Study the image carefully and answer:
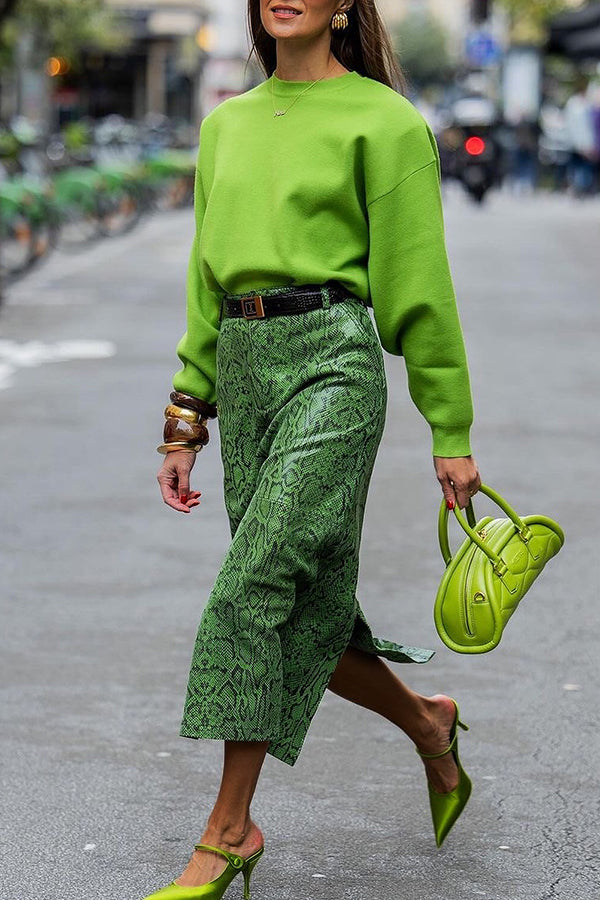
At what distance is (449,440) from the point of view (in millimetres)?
3463

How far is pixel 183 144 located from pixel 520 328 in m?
26.7

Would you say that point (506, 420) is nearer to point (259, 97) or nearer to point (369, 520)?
point (369, 520)

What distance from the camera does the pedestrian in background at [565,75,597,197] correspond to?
110 feet

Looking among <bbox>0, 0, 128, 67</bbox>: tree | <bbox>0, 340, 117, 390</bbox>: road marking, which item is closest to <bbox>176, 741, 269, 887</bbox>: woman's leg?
<bbox>0, 340, 117, 390</bbox>: road marking

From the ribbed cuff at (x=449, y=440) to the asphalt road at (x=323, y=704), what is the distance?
0.87 meters

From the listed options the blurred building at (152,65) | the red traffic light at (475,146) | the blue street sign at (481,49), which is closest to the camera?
the red traffic light at (475,146)

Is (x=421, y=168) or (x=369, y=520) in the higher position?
(x=421, y=168)

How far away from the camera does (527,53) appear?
4772cm

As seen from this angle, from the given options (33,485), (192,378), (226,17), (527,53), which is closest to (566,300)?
(33,485)

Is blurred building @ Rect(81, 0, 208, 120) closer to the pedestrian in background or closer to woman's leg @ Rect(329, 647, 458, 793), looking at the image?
the pedestrian in background

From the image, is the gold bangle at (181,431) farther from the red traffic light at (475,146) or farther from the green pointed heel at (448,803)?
the red traffic light at (475,146)

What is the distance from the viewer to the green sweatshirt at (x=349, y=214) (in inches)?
131

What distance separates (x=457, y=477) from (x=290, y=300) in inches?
18.3

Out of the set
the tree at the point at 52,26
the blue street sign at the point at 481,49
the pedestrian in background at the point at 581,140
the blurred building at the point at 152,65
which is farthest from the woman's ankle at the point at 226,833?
the blurred building at the point at 152,65
